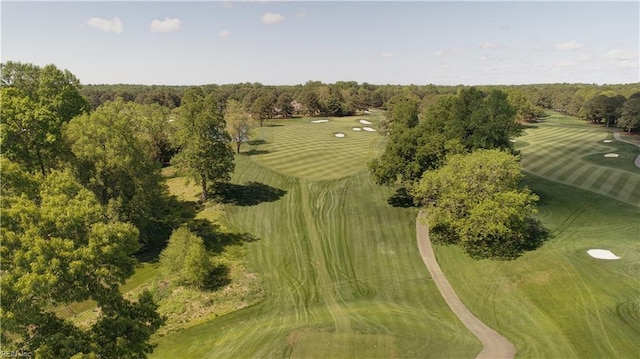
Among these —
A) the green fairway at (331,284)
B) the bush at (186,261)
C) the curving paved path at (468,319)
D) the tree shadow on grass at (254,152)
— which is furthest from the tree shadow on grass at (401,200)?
the tree shadow on grass at (254,152)

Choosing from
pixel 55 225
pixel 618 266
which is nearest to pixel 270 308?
pixel 55 225

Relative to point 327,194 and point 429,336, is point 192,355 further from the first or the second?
point 327,194

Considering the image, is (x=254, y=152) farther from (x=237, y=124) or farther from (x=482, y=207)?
(x=482, y=207)

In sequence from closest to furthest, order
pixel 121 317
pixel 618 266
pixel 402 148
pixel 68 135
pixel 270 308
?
1. pixel 121 317
2. pixel 270 308
3. pixel 618 266
4. pixel 68 135
5. pixel 402 148

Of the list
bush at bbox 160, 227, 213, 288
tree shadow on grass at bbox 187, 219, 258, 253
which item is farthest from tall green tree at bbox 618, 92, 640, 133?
bush at bbox 160, 227, 213, 288

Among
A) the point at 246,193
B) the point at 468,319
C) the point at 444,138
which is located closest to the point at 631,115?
the point at 444,138

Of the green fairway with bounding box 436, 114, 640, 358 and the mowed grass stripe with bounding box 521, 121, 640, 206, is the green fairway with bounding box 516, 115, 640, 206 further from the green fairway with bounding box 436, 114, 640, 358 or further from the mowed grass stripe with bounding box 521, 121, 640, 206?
the green fairway with bounding box 436, 114, 640, 358

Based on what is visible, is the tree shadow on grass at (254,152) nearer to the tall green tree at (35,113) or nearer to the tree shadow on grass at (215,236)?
the tree shadow on grass at (215,236)
